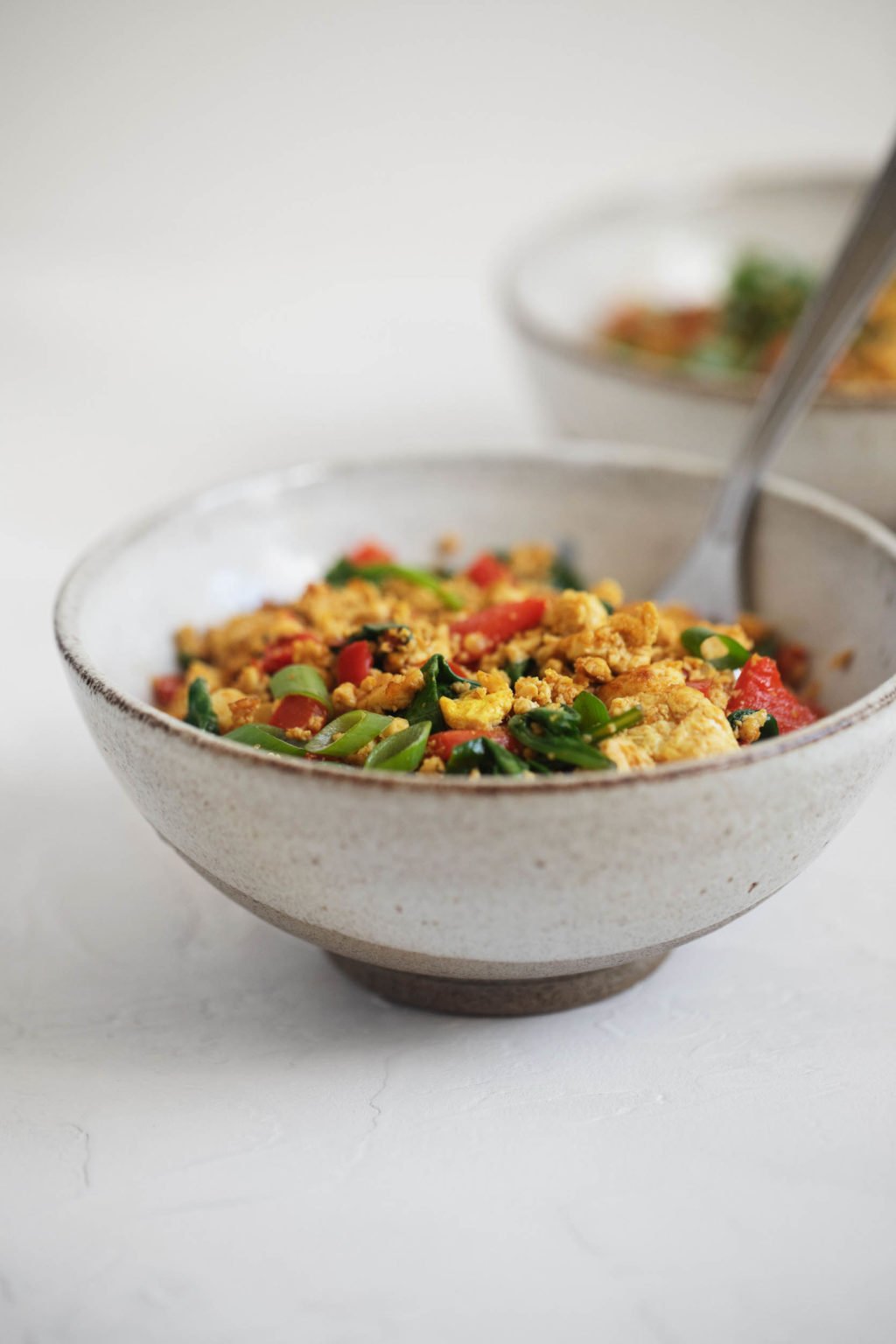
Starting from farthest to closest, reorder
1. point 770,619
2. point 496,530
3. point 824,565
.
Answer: point 496,530 → point 770,619 → point 824,565

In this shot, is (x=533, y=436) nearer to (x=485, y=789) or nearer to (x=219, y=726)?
(x=219, y=726)

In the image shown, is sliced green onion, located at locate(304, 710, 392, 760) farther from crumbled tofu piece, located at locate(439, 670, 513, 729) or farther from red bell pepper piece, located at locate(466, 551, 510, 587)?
red bell pepper piece, located at locate(466, 551, 510, 587)

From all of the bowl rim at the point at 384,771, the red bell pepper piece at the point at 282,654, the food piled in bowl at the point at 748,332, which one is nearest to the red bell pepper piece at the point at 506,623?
the red bell pepper piece at the point at 282,654

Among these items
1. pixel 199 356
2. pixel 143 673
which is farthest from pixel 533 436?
pixel 143 673

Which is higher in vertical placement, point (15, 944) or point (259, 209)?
point (259, 209)

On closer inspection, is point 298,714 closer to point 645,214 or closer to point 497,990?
point 497,990

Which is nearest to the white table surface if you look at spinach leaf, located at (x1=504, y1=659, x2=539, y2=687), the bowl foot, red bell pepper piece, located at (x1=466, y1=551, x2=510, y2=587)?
the bowl foot
